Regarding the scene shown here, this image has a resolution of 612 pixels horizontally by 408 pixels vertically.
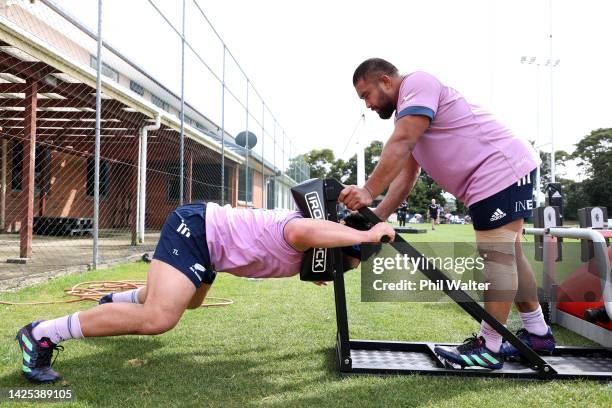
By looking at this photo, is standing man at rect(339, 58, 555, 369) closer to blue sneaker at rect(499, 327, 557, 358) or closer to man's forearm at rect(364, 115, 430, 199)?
man's forearm at rect(364, 115, 430, 199)

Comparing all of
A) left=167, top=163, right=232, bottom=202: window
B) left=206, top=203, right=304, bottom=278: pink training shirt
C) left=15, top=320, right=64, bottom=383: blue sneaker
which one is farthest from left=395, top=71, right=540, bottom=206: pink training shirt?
left=167, top=163, right=232, bottom=202: window

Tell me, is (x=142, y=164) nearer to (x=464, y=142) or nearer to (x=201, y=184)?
(x=201, y=184)

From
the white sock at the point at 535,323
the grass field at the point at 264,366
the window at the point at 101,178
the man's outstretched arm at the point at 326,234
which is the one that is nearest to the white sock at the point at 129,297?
the grass field at the point at 264,366

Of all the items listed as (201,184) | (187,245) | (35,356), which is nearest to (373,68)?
(187,245)

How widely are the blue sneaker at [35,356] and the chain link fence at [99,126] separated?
3301 millimetres

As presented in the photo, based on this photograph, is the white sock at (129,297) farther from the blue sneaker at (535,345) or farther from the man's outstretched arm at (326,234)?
the blue sneaker at (535,345)

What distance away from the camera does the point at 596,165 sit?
153ft

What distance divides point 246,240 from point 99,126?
4.72m

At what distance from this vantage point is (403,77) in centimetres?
277

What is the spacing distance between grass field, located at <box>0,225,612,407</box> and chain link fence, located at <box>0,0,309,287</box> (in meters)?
2.79

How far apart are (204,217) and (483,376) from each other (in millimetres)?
1626

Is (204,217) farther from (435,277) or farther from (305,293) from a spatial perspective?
(305,293)

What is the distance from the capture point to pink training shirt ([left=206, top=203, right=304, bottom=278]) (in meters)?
2.47

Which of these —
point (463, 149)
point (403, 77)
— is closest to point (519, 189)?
point (463, 149)
